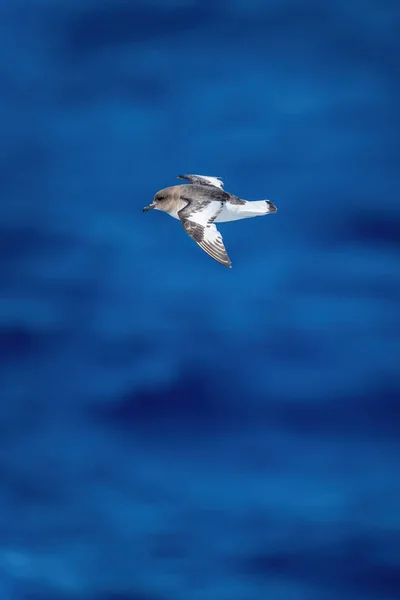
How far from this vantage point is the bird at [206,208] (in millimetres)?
16766

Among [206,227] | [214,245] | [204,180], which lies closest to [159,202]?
[204,180]

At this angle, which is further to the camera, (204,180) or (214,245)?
(204,180)

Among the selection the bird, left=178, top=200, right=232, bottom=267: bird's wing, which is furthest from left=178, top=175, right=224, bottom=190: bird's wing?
left=178, top=200, right=232, bottom=267: bird's wing

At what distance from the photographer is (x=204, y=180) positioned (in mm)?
19594

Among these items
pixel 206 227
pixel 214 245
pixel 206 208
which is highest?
pixel 206 208

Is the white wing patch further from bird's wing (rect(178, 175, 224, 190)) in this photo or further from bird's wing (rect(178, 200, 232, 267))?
bird's wing (rect(178, 175, 224, 190))

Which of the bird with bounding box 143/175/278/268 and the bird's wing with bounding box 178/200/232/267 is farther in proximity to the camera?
the bird with bounding box 143/175/278/268

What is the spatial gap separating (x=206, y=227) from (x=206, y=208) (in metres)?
0.72

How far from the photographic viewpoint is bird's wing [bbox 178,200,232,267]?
16500mm

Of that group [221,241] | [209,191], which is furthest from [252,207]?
[221,241]

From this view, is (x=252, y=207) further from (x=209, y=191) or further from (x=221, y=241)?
(x=221, y=241)

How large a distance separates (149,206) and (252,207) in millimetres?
1874

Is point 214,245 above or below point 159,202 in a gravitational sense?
below

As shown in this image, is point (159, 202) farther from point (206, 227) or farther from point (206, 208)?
point (206, 227)
